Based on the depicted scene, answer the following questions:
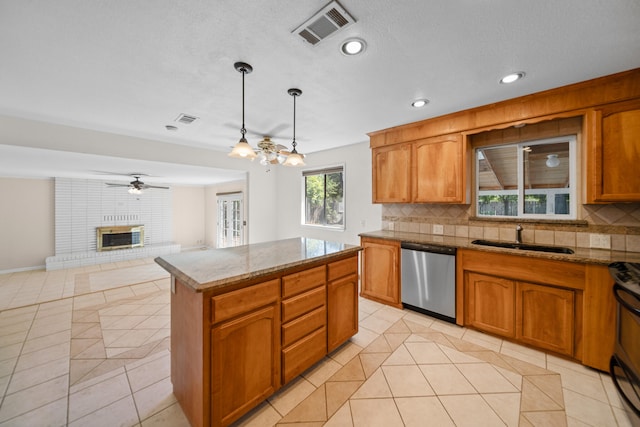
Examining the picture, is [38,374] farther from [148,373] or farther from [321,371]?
[321,371]

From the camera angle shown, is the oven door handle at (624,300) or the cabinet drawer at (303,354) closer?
the oven door handle at (624,300)

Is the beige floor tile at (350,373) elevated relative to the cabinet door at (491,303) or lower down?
lower down

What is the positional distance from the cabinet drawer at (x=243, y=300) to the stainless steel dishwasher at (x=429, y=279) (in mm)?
1954

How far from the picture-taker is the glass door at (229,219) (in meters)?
6.68

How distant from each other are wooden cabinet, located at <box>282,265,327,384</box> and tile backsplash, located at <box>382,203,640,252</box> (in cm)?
215

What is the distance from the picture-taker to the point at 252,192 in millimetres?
5160

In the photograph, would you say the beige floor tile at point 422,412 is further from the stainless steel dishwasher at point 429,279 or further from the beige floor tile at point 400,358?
the stainless steel dishwasher at point 429,279

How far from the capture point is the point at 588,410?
1.60 metres

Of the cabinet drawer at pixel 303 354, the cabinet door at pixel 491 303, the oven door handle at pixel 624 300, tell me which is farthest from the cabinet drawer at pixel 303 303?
the oven door handle at pixel 624 300

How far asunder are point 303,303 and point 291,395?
65 cm

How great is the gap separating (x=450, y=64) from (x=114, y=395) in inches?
141

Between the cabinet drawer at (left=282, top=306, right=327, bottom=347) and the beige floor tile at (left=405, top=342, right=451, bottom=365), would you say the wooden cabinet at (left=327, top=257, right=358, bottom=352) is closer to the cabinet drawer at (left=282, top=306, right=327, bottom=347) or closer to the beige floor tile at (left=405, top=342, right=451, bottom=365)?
the cabinet drawer at (left=282, top=306, right=327, bottom=347)

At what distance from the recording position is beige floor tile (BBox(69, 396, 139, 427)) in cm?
152

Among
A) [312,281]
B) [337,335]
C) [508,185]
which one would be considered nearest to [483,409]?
[337,335]
